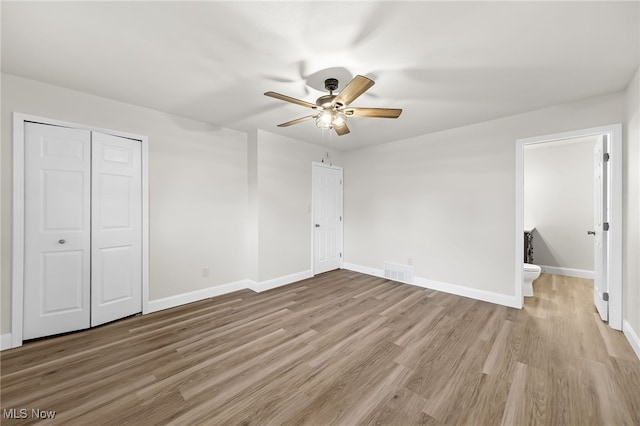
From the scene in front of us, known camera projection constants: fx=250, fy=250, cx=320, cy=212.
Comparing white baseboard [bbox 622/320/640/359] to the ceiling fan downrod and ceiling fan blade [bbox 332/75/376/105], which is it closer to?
ceiling fan blade [bbox 332/75/376/105]

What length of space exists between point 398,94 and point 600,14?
1.43m

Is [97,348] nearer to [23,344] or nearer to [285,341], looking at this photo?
[23,344]

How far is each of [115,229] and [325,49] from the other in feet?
9.75

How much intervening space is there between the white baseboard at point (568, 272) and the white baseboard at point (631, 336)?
2.62m

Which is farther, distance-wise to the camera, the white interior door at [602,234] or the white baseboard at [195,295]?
the white baseboard at [195,295]

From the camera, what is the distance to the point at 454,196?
3.80 m

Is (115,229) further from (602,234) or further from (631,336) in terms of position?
(602,234)

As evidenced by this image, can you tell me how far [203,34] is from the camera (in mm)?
1773

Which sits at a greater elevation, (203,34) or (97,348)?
(203,34)

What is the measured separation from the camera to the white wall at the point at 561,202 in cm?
454

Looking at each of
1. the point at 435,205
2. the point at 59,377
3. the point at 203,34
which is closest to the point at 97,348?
the point at 59,377

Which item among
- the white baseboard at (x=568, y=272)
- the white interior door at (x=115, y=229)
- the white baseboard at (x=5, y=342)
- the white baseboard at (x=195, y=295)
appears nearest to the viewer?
the white baseboard at (x=5, y=342)

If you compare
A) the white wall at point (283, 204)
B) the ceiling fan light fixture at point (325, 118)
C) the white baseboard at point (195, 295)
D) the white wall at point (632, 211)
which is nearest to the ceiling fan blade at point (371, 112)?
the ceiling fan light fixture at point (325, 118)

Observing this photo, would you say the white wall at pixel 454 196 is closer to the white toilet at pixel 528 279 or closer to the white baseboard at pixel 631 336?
the white toilet at pixel 528 279
